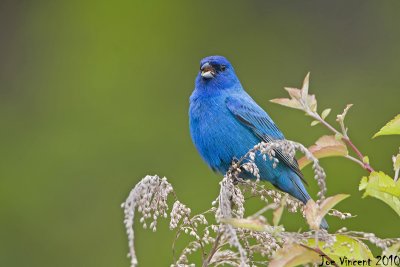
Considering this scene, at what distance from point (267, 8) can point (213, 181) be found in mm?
3825

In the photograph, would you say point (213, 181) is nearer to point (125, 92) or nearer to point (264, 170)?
point (125, 92)

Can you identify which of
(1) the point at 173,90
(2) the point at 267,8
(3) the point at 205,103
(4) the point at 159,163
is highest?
(2) the point at 267,8

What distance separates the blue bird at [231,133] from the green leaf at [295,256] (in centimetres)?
219

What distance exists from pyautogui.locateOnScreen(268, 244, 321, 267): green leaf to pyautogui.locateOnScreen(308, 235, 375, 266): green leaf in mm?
27

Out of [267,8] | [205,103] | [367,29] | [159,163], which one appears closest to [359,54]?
[367,29]

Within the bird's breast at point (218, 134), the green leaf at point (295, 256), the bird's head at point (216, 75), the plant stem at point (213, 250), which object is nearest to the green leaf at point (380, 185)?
the green leaf at point (295, 256)

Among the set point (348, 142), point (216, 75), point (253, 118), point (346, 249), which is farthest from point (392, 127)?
point (216, 75)

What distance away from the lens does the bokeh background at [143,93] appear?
8.58m

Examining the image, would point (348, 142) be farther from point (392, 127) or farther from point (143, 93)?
point (143, 93)

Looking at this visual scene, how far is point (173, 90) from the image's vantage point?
9789 millimetres

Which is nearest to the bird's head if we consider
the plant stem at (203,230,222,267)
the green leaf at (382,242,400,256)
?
the plant stem at (203,230,222,267)

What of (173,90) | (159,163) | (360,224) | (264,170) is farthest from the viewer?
(173,90)

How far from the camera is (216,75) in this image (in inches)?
210

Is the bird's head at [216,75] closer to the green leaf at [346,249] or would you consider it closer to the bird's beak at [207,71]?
the bird's beak at [207,71]
